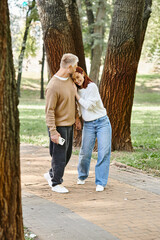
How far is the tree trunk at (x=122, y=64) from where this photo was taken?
33.2ft

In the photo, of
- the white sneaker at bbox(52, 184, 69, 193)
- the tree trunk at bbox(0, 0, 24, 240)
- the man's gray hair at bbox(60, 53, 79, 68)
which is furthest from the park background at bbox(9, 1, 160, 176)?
the tree trunk at bbox(0, 0, 24, 240)

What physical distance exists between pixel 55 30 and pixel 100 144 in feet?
14.3

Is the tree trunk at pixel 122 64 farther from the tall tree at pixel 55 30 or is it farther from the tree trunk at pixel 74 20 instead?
the tall tree at pixel 55 30

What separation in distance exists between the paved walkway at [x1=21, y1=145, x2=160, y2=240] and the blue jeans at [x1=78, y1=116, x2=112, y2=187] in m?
0.29

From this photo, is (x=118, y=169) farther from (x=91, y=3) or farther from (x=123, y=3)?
(x=91, y=3)

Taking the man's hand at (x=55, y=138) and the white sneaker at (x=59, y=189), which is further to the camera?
the white sneaker at (x=59, y=189)

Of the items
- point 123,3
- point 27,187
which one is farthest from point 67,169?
point 123,3

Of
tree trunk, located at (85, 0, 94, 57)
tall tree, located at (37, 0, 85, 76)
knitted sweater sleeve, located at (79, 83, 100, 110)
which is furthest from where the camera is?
tree trunk, located at (85, 0, 94, 57)

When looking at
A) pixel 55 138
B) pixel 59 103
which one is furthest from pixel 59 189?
pixel 59 103

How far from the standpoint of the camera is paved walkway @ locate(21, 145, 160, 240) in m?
4.66

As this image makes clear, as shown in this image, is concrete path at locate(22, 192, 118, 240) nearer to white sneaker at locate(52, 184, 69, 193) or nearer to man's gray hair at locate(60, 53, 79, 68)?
white sneaker at locate(52, 184, 69, 193)

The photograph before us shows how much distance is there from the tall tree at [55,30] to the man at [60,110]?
398 cm

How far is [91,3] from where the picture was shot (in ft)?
100

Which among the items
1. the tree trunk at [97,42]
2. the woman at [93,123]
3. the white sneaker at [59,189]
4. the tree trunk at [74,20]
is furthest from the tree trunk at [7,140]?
the tree trunk at [97,42]
